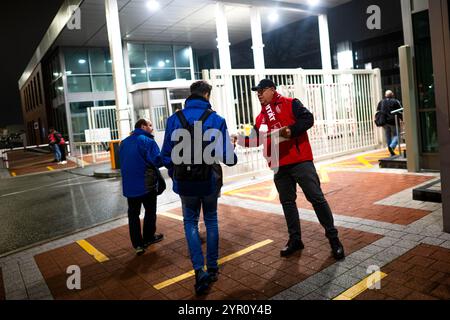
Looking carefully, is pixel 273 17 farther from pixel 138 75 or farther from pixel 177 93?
pixel 138 75

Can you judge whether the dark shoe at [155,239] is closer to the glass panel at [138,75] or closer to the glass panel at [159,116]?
the glass panel at [159,116]

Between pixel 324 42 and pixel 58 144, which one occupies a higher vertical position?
pixel 324 42

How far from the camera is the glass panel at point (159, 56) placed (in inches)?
891

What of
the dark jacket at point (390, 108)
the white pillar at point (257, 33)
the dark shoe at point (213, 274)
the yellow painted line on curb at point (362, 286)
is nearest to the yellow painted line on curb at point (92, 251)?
the dark shoe at point (213, 274)

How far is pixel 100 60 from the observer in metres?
22.6

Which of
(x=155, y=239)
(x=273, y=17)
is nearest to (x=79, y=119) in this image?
(x=273, y=17)

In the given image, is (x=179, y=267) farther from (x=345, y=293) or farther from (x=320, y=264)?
(x=345, y=293)

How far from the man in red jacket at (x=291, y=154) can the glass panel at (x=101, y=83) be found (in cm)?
2040

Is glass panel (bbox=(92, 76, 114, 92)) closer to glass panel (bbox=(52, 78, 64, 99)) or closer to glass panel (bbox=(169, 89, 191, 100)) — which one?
glass panel (bbox=(52, 78, 64, 99))

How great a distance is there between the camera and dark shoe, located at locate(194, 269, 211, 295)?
3463mm

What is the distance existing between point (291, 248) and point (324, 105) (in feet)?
25.1

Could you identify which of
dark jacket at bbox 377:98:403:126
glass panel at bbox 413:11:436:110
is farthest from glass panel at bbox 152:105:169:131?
glass panel at bbox 413:11:436:110

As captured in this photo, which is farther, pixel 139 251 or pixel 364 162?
A: pixel 364 162

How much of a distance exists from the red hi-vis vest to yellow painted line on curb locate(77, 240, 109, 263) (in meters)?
2.45
